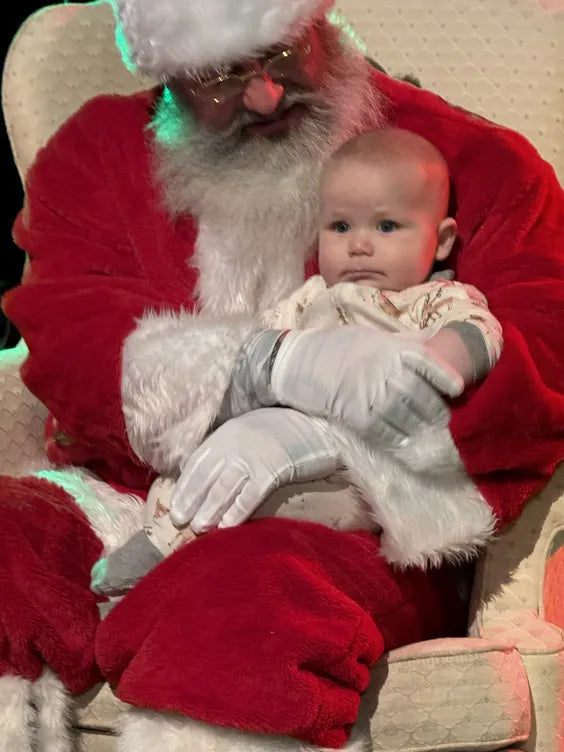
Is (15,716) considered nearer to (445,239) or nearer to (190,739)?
(190,739)

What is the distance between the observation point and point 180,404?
3.44 ft

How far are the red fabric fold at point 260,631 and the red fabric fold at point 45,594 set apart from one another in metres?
0.04

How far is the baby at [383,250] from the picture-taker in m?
1.09

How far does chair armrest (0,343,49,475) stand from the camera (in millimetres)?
1355

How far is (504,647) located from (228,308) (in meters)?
0.52

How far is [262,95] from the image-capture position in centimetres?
115

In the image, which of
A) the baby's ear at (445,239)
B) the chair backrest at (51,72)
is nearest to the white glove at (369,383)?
the baby's ear at (445,239)

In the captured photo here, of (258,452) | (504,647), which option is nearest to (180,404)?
(258,452)

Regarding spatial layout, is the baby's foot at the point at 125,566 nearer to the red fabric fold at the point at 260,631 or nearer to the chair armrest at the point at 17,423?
the red fabric fold at the point at 260,631

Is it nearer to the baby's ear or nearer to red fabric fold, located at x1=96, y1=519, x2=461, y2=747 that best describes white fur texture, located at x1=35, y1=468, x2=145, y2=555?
red fabric fold, located at x1=96, y1=519, x2=461, y2=747

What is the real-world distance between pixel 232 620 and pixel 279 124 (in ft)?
2.14

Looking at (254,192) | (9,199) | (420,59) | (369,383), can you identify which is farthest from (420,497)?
(9,199)

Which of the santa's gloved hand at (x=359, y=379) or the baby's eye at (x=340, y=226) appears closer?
the santa's gloved hand at (x=359, y=379)

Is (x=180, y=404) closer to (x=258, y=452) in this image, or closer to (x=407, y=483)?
(x=258, y=452)
